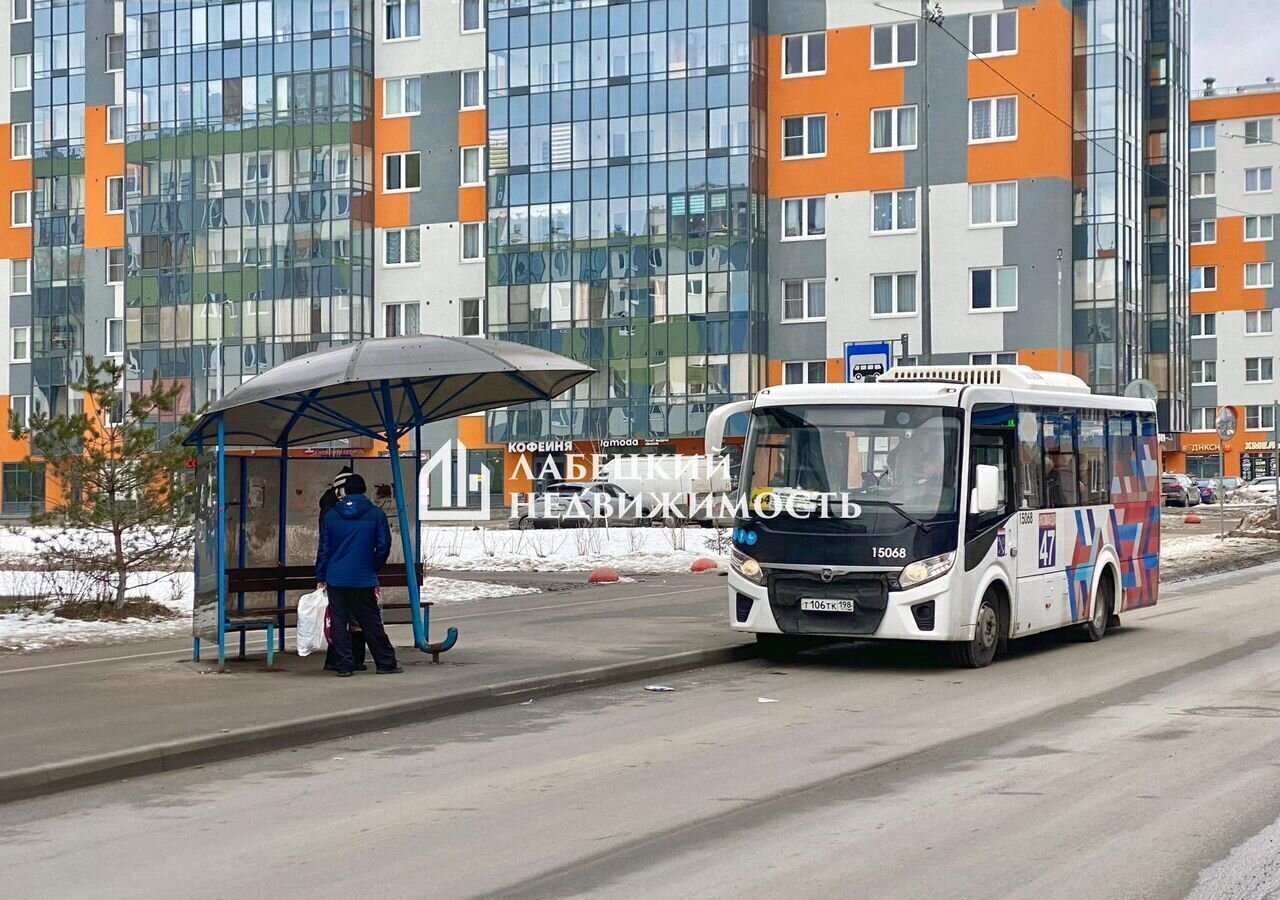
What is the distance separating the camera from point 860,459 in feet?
51.6

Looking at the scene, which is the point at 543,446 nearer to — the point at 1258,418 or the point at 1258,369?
the point at 1258,418

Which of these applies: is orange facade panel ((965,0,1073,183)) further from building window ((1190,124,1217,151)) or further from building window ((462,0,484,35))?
building window ((1190,124,1217,151))

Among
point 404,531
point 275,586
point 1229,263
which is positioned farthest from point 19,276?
point 404,531

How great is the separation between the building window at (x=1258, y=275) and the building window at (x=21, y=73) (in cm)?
7058

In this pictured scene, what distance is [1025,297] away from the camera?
62.8m

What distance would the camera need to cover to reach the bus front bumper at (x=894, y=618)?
15.2 metres

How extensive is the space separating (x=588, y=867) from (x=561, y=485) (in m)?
54.1

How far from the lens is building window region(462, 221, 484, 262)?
7194cm

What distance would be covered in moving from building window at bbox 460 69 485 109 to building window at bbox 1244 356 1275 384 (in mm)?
53888

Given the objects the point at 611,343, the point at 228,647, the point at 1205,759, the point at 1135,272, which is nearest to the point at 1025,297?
the point at 1135,272

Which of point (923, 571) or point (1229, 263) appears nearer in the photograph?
point (923, 571)

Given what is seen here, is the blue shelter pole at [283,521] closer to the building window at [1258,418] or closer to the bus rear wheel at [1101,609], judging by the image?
the bus rear wheel at [1101,609]

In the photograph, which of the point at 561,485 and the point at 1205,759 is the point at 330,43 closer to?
the point at 561,485

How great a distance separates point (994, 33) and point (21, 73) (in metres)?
47.0
